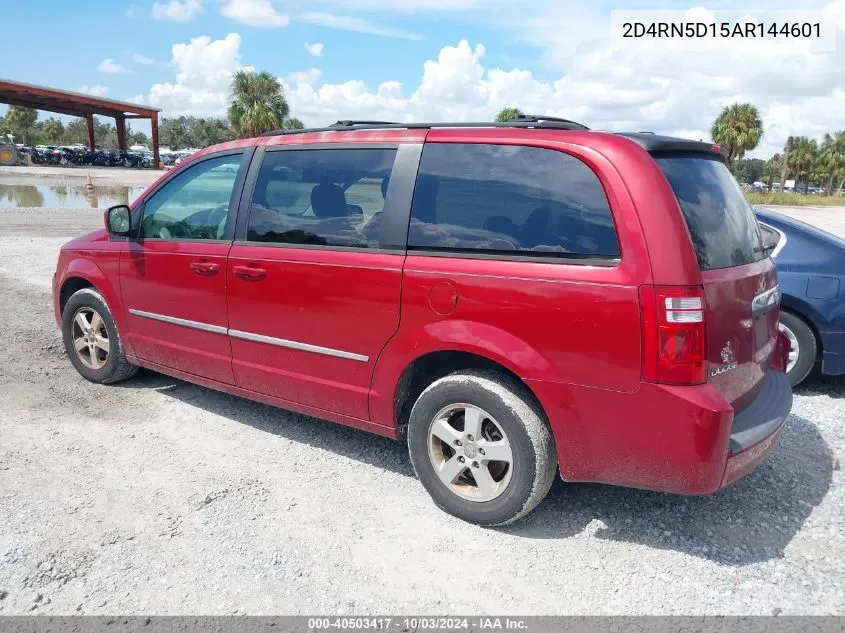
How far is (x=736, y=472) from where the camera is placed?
112 inches

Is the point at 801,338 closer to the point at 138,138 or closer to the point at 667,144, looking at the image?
the point at 667,144

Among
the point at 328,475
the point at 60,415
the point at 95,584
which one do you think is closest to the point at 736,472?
the point at 328,475

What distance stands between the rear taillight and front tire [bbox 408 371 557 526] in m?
0.64

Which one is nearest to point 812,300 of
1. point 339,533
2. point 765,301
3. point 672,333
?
point 765,301

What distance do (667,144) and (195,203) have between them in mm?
2999

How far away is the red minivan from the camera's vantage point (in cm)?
273

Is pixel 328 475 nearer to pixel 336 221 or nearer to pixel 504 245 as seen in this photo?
pixel 336 221

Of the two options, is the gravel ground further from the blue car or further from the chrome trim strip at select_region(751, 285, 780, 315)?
the chrome trim strip at select_region(751, 285, 780, 315)

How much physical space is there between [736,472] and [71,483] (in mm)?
3340

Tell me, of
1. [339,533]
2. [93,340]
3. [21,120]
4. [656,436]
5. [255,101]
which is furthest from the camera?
[21,120]

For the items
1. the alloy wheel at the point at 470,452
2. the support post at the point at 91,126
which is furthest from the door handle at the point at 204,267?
the support post at the point at 91,126

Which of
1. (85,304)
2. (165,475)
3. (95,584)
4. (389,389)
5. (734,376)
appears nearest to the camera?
(95,584)

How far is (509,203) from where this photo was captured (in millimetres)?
3080

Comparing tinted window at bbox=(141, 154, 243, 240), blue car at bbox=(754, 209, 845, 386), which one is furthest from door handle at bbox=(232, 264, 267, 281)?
blue car at bbox=(754, 209, 845, 386)
